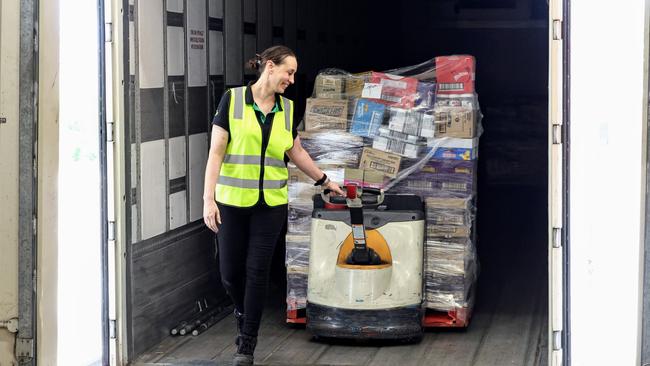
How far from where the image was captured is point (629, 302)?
5918 millimetres

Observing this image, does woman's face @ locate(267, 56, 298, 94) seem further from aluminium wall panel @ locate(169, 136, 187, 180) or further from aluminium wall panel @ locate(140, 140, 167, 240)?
aluminium wall panel @ locate(169, 136, 187, 180)

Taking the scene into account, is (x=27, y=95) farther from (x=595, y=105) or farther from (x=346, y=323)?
(x=595, y=105)

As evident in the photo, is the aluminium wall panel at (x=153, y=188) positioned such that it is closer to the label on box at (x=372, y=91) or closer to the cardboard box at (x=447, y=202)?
the label on box at (x=372, y=91)

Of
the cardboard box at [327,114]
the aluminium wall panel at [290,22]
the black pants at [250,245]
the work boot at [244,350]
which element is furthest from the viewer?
the aluminium wall panel at [290,22]

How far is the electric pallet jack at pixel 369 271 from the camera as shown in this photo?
7191 mm

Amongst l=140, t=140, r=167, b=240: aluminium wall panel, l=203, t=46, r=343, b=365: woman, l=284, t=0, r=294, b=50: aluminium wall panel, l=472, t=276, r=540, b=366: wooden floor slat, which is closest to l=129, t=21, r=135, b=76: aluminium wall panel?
l=140, t=140, r=167, b=240: aluminium wall panel

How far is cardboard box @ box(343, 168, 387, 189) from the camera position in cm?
762

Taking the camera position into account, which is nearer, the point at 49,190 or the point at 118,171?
the point at 49,190

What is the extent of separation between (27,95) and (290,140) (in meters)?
1.45

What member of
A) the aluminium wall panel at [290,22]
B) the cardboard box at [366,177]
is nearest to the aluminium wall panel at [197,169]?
the cardboard box at [366,177]

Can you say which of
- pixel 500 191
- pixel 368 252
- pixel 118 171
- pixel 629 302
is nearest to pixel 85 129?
pixel 118 171

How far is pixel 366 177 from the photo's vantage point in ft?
25.1

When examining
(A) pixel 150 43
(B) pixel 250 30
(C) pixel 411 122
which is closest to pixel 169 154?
(A) pixel 150 43

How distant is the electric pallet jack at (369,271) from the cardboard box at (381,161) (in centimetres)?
22
